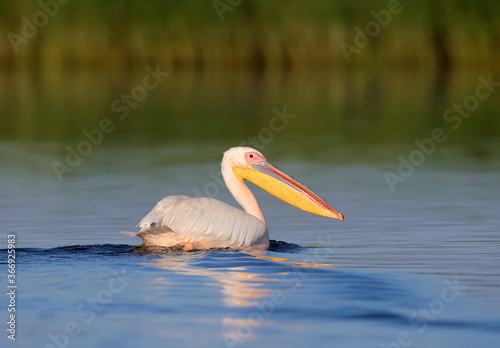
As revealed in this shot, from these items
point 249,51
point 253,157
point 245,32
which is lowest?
point 253,157

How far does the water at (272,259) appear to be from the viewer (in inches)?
214

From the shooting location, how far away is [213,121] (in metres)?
18.0

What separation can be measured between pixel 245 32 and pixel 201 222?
20787 millimetres

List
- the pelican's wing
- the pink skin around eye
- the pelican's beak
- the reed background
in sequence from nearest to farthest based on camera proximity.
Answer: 1. the pelican's wing
2. the pelican's beak
3. the pink skin around eye
4. the reed background

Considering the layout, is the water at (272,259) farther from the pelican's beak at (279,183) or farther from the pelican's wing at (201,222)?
the pelican's beak at (279,183)

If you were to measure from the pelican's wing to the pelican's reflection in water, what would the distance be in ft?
0.58

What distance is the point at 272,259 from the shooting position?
7.28 metres

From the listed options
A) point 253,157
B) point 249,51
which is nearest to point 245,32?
point 249,51

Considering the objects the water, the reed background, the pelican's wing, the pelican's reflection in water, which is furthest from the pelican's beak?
the reed background

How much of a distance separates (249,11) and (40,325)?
23078 mm

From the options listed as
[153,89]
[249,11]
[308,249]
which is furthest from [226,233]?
[249,11]

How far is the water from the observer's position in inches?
214

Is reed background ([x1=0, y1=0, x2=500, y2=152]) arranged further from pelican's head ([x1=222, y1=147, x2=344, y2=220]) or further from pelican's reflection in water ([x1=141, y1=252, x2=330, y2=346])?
pelican's reflection in water ([x1=141, y1=252, x2=330, y2=346])

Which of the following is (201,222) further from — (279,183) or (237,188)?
(279,183)
